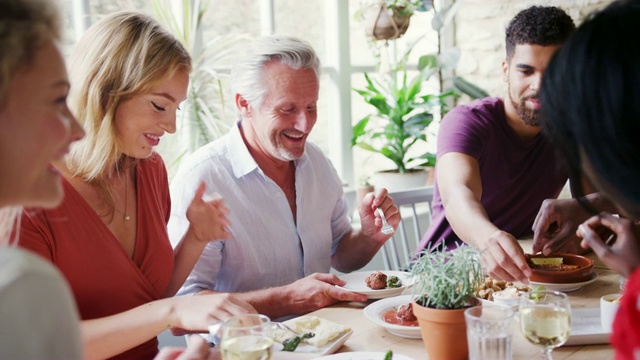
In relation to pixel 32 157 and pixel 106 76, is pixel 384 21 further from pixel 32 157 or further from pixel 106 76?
pixel 32 157

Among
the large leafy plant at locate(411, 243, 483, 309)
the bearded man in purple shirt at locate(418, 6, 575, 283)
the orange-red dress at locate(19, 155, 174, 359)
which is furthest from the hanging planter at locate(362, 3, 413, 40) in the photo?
the large leafy plant at locate(411, 243, 483, 309)

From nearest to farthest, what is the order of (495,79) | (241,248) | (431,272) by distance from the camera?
1. (431,272)
2. (241,248)
3. (495,79)

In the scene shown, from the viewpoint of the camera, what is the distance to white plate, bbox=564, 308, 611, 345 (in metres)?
1.39

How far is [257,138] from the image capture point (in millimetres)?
2273

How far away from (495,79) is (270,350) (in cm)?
388

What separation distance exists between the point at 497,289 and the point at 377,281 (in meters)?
0.32

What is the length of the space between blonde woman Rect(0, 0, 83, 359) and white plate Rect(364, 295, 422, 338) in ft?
2.76

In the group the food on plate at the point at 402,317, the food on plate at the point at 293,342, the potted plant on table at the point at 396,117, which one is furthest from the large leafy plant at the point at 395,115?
the food on plate at the point at 293,342

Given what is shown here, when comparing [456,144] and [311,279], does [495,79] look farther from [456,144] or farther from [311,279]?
[311,279]

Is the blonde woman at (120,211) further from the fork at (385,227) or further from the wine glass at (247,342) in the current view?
the fork at (385,227)

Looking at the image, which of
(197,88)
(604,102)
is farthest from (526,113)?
(604,102)

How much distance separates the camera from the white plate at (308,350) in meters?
1.35

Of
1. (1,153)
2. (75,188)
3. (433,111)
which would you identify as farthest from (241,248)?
(433,111)

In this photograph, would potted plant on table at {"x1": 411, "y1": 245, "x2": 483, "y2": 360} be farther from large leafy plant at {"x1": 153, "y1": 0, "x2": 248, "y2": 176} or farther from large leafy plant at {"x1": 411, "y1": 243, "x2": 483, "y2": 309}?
large leafy plant at {"x1": 153, "y1": 0, "x2": 248, "y2": 176}
